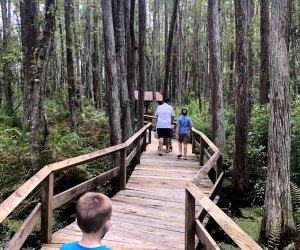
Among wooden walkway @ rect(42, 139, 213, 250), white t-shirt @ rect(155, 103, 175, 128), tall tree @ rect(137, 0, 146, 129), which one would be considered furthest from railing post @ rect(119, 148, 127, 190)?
tall tree @ rect(137, 0, 146, 129)

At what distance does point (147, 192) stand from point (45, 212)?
376 centimetres

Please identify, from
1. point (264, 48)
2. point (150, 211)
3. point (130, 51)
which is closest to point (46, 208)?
point (150, 211)

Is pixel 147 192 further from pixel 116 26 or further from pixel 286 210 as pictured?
pixel 116 26

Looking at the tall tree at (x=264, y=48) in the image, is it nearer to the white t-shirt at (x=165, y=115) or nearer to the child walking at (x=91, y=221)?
the white t-shirt at (x=165, y=115)

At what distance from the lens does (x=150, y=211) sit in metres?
7.35

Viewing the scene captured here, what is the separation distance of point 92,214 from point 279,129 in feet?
15.9

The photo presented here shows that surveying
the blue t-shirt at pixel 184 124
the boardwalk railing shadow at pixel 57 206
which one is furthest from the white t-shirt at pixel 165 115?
the boardwalk railing shadow at pixel 57 206

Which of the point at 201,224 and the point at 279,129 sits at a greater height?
the point at 279,129

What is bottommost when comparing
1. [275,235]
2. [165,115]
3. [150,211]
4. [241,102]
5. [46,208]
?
[275,235]

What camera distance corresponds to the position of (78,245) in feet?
8.39

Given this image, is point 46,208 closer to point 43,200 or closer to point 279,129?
point 43,200

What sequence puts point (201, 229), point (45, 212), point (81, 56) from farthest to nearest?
point (81, 56) < point (45, 212) < point (201, 229)

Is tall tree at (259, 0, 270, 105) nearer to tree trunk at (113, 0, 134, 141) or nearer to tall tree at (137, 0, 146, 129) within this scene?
tall tree at (137, 0, 146, 129)

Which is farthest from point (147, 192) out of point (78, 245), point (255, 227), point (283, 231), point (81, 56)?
point (81, 56)
